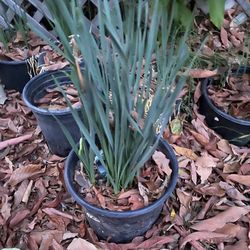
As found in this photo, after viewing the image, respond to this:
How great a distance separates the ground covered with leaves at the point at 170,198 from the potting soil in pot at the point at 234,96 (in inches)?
2.8

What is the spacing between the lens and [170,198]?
129 cm

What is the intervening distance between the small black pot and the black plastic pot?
11.5 inches

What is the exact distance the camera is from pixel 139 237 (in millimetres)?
1169

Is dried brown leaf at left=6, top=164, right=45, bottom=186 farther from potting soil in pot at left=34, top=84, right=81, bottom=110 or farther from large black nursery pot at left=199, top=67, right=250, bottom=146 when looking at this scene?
large black nursery pot at left=199, top=67, right=250, bottom=146

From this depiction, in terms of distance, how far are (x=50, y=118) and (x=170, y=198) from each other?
1.68 ft

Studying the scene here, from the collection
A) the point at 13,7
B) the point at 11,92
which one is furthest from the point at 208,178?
the point at 13,7

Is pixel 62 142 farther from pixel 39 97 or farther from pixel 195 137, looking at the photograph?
pixel 195 137

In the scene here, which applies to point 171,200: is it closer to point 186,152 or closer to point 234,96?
point 186,152

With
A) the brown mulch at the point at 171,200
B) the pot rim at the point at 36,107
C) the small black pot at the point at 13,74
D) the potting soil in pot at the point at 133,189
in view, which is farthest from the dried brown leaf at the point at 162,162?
the small black pot at the point at 13,74

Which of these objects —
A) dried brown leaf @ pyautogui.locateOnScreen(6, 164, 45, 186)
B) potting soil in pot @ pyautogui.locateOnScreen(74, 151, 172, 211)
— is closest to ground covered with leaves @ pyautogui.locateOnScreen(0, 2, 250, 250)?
dried brown leaf @ pyautogui.locateOnScreen(6, 164, 45, 186)

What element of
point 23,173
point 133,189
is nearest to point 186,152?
point 133,189

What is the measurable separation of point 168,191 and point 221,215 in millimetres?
317

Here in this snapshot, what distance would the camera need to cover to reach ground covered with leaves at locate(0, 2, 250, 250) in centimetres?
118

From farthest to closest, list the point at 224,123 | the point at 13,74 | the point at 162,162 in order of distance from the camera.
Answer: the point at 13,74, the point at 224,123, the point at 162,162
